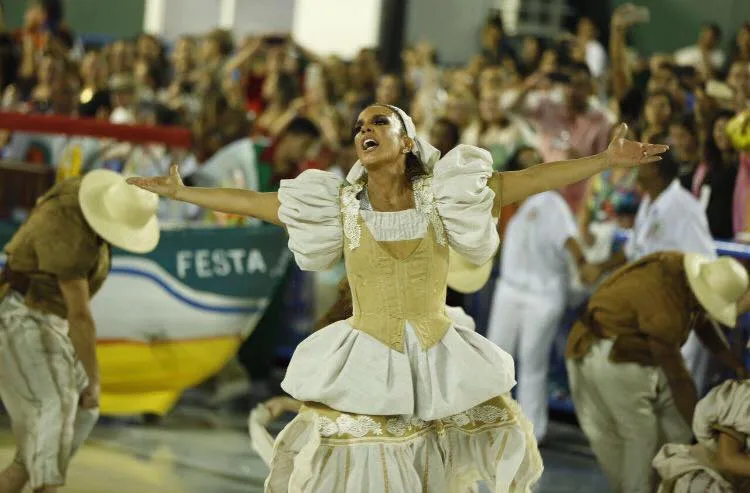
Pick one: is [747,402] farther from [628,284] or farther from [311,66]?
[311,66]

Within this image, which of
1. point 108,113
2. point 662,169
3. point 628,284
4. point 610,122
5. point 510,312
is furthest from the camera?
point 108,113

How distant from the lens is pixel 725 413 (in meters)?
6.42

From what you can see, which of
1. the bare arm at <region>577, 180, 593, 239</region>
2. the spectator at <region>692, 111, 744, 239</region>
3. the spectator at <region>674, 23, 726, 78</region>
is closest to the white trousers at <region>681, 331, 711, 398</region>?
the spectator at <region>692, 111, 744, 239</region>

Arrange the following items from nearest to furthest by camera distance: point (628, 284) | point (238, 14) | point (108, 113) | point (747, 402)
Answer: point (747, 402), point (628, 284), point (108, 113), point (238, 14)

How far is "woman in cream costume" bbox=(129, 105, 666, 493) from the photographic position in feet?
17.4

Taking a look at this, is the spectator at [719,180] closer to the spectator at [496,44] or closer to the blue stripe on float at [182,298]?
the blue stripe on float at [182,298]

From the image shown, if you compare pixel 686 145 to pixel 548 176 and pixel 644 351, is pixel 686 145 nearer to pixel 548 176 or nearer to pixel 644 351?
pixel 644 351

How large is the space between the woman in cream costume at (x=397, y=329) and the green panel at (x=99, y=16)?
1459 centimetres

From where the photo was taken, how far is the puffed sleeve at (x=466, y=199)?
5336mm

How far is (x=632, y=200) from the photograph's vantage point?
9547 millimetres

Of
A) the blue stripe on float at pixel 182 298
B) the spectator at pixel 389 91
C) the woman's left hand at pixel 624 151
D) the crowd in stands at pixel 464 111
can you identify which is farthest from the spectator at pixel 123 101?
the woman's left hand at pixel 624 151

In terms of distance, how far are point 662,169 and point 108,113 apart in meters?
5.98

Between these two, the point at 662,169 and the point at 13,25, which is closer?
the point at 662,169

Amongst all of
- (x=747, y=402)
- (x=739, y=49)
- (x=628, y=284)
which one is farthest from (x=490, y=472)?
(x=739, y=49)
